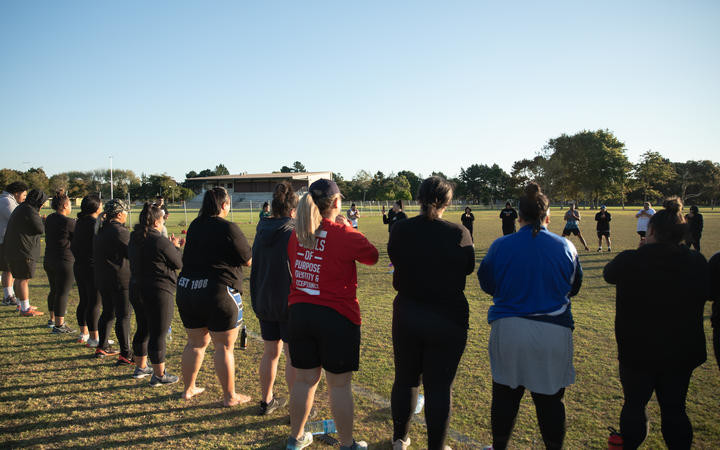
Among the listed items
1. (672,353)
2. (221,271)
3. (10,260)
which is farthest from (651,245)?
(10,260)

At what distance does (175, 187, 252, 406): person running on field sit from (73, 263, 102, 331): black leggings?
2410 millimetres

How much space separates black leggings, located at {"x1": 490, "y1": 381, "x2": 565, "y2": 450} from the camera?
2.49 meters

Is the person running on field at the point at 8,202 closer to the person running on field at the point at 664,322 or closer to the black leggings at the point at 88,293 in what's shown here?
the black leggings at the point at 88,293

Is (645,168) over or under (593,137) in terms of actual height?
under

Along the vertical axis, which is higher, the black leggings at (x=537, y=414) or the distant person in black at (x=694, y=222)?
the distant person in black at (x=694, y=222)

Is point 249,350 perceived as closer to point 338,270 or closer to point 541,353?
point 338,270

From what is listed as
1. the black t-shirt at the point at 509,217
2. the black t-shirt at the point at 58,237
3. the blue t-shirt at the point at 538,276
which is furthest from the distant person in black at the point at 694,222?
the black t-shirt at the point at 58,237

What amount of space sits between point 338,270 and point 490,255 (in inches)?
40.9

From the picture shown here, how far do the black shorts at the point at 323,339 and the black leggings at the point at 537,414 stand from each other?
3.26ft

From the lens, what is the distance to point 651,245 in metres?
2.60

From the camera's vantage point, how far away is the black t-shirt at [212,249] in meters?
3.38

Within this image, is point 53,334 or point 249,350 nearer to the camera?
point 249,350

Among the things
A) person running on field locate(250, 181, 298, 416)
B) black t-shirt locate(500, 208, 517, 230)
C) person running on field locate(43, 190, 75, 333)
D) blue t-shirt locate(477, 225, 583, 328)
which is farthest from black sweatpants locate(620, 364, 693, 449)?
black t-shirt locate(500, 208, 517, 230)

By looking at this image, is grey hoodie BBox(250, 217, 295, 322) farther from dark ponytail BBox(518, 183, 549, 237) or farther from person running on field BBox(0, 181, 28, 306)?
person running on field BBox(0, 181, 28, 306)
